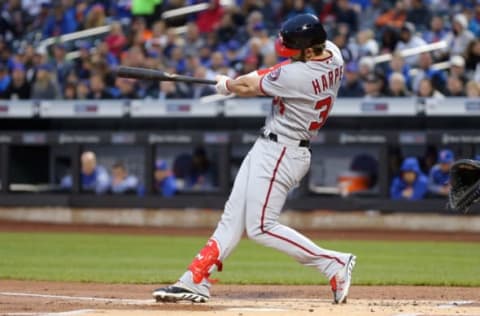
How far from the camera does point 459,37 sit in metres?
16.2

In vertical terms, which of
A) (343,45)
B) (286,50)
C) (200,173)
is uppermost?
(343,45)

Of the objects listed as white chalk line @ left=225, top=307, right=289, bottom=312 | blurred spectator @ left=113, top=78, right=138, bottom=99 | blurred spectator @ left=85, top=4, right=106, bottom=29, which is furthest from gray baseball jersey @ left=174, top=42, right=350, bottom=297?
blurred spectator @ left=85, top=4, right=106, bottom=29

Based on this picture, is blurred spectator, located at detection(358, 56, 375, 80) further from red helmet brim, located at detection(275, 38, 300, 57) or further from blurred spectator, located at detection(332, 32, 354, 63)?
red helmet brim, located at detection(275, 38, 300, 57)

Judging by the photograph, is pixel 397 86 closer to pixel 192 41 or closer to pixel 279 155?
pixel 192 41

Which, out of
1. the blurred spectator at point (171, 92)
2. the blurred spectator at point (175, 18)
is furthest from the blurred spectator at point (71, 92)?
the blurred spectator at point (175, 18)

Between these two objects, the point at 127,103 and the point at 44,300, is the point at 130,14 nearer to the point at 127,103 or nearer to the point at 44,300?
the point at 127,103

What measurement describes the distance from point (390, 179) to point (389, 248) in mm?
2470

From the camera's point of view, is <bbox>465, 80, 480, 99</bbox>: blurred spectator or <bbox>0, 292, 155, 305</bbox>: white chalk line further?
<bbox>465, 80, 480, 99</bbox>: blurred spectator

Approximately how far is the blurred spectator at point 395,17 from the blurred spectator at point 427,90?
1804 mm

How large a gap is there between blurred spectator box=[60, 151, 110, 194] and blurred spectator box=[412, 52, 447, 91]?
199 inches

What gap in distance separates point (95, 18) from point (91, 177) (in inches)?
171

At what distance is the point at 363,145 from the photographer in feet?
54.1

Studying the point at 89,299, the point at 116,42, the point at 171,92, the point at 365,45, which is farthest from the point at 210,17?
the point at 89,299

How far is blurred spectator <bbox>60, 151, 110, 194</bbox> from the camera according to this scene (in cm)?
1750
